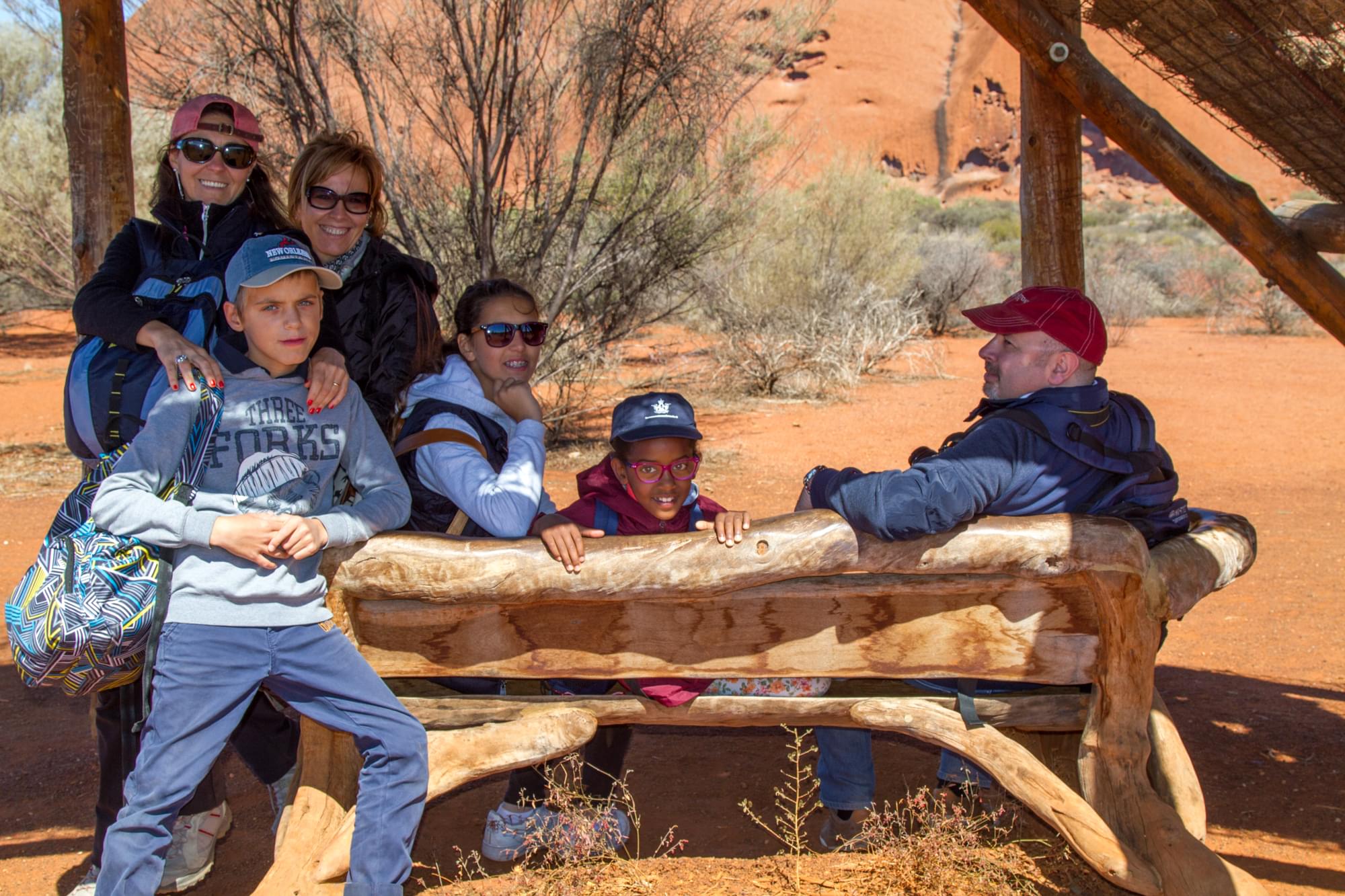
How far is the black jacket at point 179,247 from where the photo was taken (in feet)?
9.12

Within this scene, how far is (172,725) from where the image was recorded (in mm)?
2361

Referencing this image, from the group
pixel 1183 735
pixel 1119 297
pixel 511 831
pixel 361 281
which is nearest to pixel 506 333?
pixel 361 281

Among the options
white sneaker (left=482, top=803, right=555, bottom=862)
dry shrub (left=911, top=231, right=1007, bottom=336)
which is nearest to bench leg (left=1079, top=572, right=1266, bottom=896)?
white sneaker (left=482, top=803, right=555, bottom=862)

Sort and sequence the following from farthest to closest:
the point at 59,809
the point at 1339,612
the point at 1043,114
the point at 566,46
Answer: the point at 566,46
the point at 1339,612
the point at 1043,114
the point at 59,809

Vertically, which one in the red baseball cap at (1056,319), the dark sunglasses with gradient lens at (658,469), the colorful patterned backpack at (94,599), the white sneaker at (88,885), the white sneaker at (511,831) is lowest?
the white sneaker at (88,885)

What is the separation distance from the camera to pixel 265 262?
2531 millimetres

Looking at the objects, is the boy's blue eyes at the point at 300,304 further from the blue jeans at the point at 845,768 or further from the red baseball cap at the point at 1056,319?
the blue jeans at the point at 845,768

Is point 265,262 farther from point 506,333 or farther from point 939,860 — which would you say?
point 939,860

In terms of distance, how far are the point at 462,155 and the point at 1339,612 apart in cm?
606

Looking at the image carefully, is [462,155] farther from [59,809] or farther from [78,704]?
[59,809]

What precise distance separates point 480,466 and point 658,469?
18.2 inches

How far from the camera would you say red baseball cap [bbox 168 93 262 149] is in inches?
116

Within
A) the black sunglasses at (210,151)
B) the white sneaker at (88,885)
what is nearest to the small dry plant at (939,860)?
the white sneaker at (88,885)

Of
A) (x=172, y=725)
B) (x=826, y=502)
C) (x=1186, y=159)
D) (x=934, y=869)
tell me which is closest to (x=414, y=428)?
(x=172, y=725)
